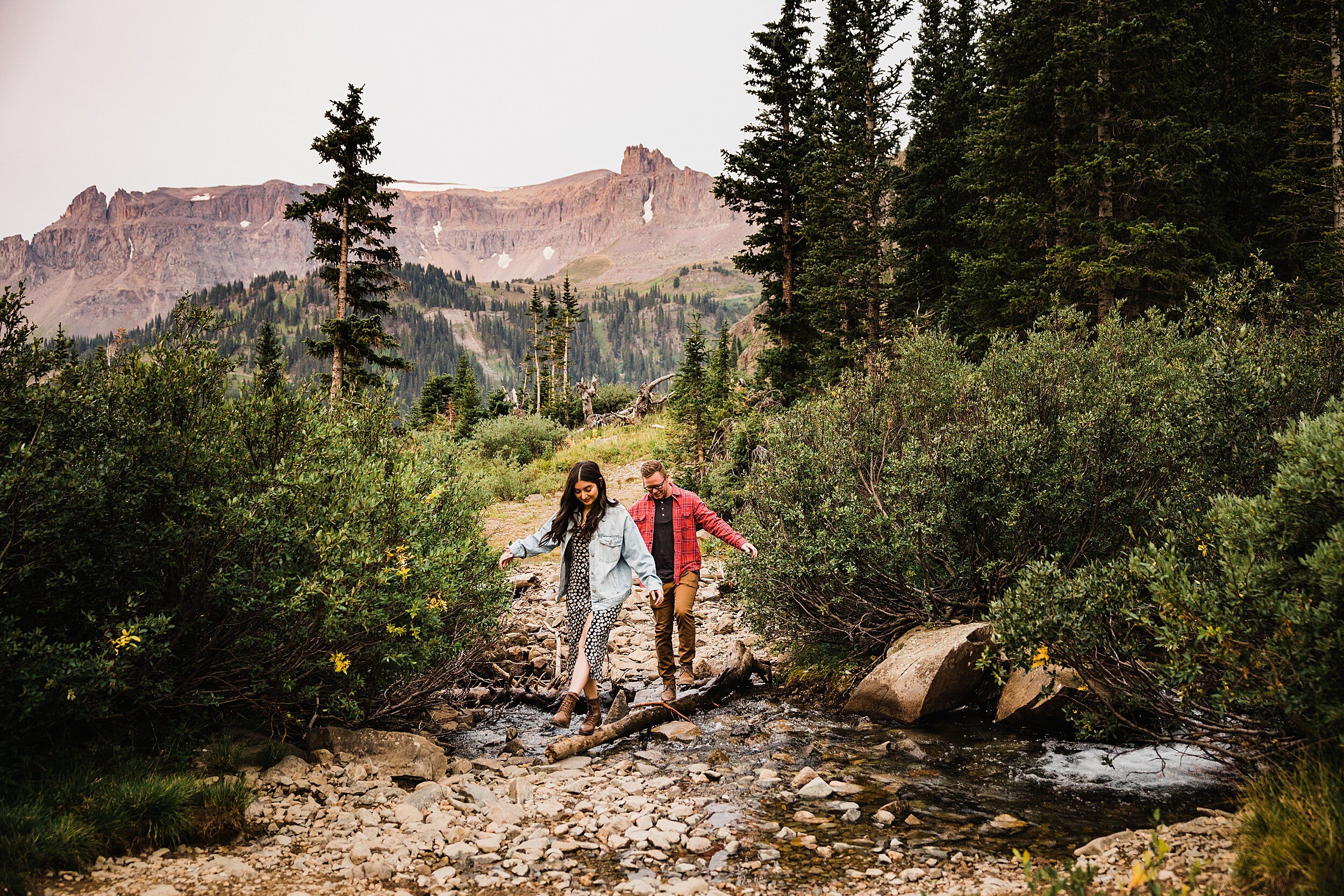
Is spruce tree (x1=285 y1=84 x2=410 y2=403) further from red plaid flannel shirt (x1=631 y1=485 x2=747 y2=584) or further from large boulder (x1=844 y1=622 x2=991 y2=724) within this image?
large boulder (x1=844 y1=622 x2=991 y2=724)

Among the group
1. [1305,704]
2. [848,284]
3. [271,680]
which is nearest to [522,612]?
[271,680]

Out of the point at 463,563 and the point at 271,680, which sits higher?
the point at 463,563

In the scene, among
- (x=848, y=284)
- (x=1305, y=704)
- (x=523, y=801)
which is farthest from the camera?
(x=848, y=284)

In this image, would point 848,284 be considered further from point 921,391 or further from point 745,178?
point 921,391

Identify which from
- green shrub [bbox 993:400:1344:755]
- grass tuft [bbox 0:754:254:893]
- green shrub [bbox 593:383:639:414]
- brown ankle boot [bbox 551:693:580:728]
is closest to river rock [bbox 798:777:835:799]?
green shrub [bbox 993:400:1344:755]

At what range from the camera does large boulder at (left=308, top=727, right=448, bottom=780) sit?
5.96m

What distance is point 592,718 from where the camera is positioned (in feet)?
23.8

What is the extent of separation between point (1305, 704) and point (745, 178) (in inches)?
826

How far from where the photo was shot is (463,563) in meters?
7.41

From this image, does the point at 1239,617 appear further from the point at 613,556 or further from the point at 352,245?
the point at 352,245

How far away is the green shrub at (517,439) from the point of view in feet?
101

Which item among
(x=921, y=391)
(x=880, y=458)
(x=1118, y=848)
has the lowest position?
(x=1118, y=848)

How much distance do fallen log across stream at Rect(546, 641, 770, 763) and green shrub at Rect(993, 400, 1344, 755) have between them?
3.77 m

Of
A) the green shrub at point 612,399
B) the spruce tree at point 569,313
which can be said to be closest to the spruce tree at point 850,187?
the green shrub at point 612,399
